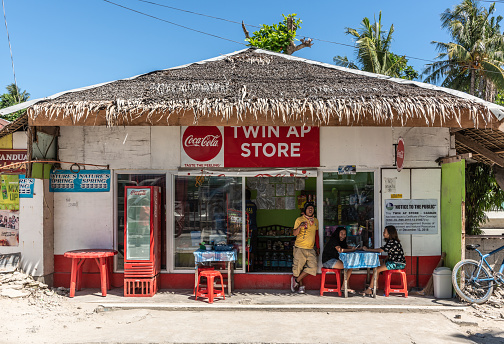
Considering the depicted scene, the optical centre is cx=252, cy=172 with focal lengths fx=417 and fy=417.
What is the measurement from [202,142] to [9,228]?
404cm

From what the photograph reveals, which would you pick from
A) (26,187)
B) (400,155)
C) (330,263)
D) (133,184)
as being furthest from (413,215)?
(26,187)

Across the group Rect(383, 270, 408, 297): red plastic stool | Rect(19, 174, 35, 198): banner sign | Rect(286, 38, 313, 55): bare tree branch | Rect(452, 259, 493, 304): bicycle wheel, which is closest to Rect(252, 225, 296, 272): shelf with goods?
Rect(383, 270, 408, 297): red plastic stool

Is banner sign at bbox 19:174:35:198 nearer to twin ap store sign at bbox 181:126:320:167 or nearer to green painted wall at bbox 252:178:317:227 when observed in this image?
twin ap store sign at bbox 181:126:320:167

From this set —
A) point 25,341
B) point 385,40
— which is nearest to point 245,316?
point 25,341

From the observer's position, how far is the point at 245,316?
6551 millimetres

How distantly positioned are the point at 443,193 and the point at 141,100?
5771 millimetres

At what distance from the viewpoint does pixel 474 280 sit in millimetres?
7191

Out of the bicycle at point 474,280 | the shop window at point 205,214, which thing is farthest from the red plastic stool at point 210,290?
the bicycle at point 474,280

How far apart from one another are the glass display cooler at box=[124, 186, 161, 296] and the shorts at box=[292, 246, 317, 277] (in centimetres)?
262

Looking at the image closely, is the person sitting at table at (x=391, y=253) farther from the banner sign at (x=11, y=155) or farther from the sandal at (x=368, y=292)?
the banner sign at (x=11, y=155)

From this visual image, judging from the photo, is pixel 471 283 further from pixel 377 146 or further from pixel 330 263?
pixel 377 146

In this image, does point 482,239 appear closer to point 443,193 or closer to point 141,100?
point 443,193

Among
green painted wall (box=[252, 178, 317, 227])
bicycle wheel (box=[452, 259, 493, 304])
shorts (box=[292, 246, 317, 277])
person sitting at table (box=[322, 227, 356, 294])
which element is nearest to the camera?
bicycle wheel (box=[452, 259, 493, 304])

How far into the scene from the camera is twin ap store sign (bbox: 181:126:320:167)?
8.02 metres
